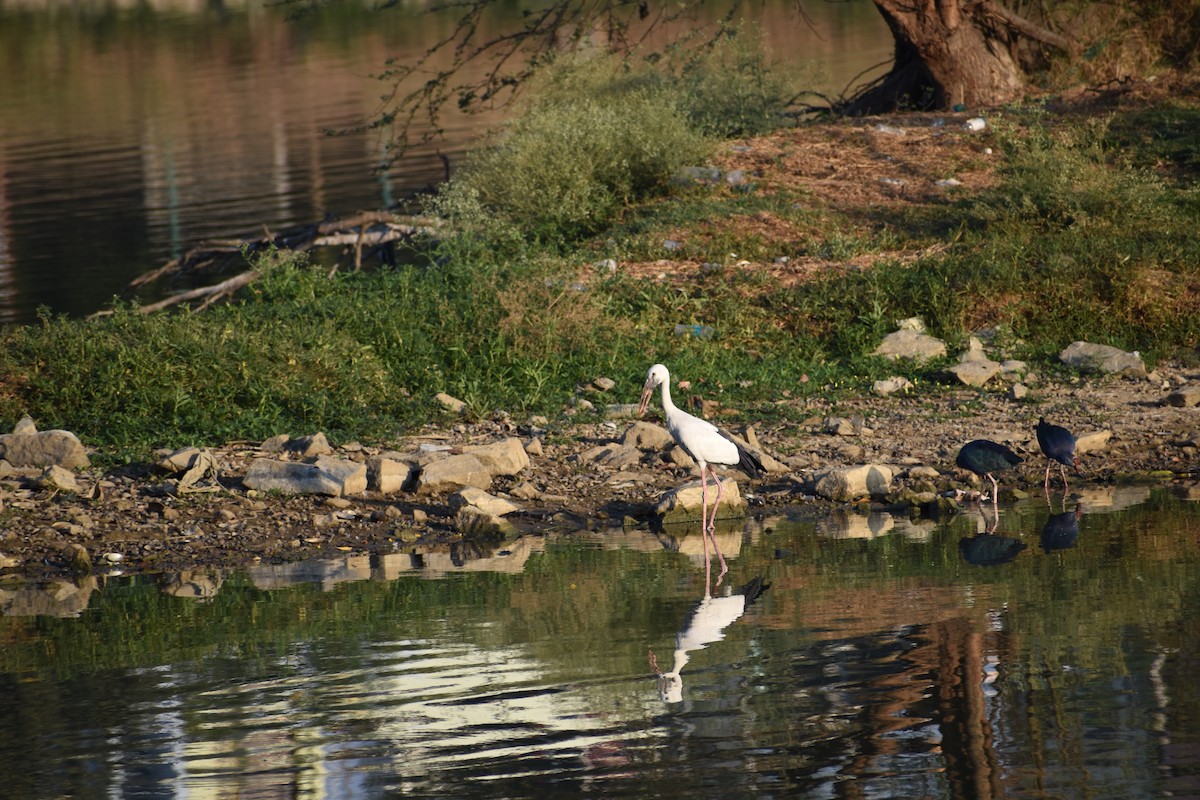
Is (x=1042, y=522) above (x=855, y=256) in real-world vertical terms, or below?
below

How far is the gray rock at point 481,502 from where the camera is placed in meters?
9.40

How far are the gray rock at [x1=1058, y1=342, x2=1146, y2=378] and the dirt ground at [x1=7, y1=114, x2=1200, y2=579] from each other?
0.14 m

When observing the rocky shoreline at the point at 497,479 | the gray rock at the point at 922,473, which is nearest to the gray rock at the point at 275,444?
the rocky shoreline at the point at 497,479

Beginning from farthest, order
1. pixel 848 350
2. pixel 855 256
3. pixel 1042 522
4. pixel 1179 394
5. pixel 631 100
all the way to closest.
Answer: pixel 631 100, pixel 855 256, pixel 848 350, pixel 1179 394, pixel 1042 522

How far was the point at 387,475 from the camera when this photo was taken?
9.77 m

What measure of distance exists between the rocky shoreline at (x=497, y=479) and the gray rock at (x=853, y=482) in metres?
0.01

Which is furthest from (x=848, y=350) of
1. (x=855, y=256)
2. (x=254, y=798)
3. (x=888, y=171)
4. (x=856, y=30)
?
(x=856, y=30)

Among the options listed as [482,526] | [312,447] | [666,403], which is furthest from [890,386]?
[312,447]

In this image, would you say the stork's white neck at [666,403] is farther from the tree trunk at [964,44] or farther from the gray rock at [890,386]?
the tree trunk at [964,44]

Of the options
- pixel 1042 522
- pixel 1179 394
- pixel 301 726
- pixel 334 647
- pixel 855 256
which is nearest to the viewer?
pixel 301 726

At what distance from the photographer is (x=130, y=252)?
21438 millimetres

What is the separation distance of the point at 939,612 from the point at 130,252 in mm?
16535

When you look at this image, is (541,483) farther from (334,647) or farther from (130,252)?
(130,252)

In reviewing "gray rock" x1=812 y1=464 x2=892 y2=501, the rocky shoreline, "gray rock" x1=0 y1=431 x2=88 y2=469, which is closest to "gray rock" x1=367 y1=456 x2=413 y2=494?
the rocky shoreline
